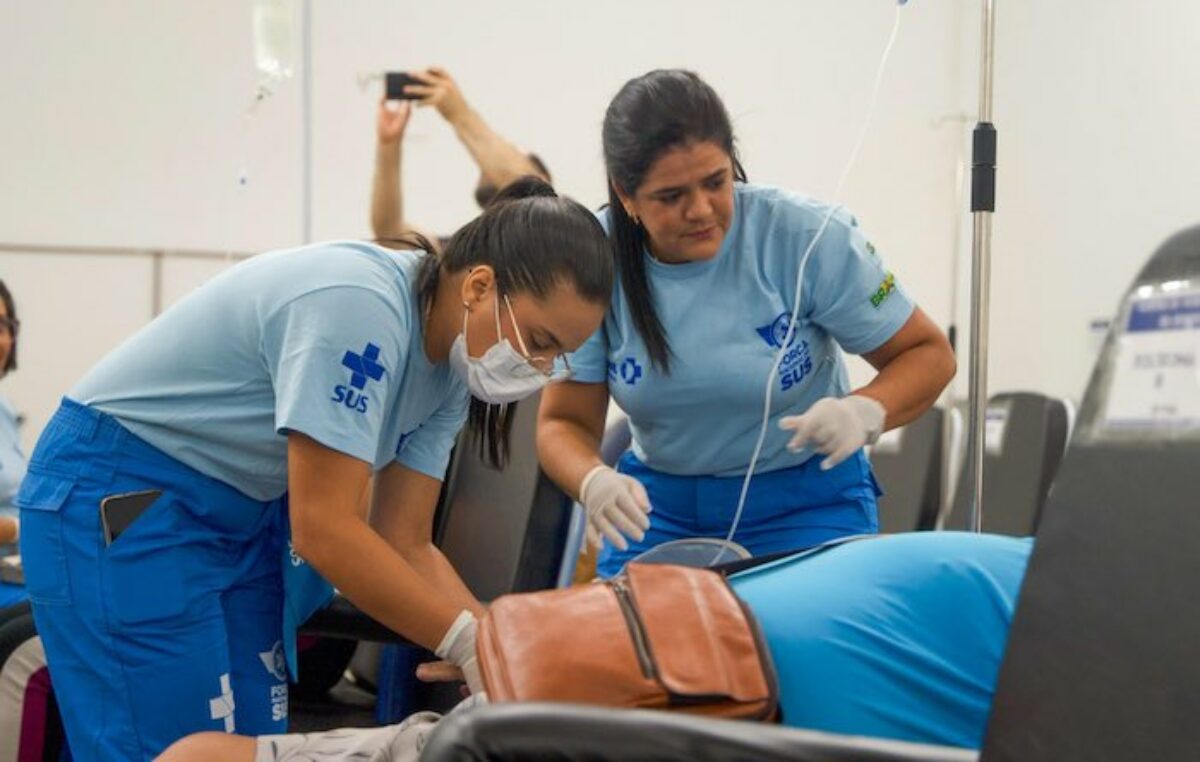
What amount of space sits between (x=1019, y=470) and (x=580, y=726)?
2419mm

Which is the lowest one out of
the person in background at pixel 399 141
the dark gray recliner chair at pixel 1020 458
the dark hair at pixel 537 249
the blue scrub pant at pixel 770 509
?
the dark gray recliner chair at pixel 1020 458

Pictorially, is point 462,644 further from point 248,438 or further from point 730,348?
point 730,348

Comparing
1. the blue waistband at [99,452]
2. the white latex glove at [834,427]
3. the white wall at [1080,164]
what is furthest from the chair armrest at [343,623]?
the white wall at [1080,164]

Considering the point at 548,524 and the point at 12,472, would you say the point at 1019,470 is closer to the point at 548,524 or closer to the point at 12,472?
the point at 548,524

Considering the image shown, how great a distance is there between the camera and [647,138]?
5.00 feet

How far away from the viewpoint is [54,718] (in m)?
1.93

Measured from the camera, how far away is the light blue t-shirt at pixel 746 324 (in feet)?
5.24

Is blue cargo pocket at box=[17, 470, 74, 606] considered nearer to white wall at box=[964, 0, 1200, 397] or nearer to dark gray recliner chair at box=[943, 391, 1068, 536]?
dark gray recliner chair at box=[943, 391, 1068, 536]

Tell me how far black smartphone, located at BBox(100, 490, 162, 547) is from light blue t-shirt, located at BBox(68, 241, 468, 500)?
6 centimetres

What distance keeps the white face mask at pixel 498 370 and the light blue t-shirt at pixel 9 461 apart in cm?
148

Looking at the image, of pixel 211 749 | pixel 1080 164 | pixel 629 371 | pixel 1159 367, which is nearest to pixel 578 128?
pixel 1080 164

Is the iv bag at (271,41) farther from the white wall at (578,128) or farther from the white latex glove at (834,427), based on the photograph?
the white latex glove at (834,427)

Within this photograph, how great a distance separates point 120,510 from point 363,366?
1.08 ft

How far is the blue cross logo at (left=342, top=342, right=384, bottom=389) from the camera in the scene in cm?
132
